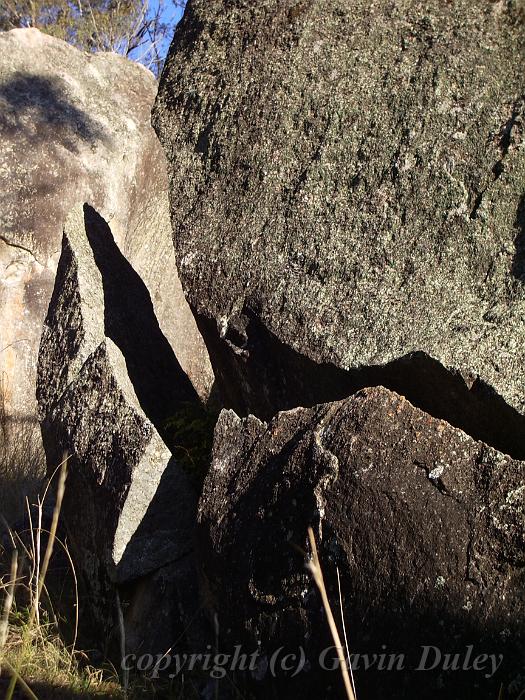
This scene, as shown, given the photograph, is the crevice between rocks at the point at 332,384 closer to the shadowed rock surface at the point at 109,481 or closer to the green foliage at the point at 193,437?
the green foliage at the point at 193,437

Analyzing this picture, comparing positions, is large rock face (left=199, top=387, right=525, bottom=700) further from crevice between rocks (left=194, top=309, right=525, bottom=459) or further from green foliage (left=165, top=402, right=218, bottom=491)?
green foliage (left=165, top=402, right=218, bottom=491)

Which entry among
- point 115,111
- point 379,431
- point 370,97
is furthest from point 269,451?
point 115,111

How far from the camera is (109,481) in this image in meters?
3.07

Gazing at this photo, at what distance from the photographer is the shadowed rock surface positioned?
9.86 ft

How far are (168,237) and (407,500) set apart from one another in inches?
150

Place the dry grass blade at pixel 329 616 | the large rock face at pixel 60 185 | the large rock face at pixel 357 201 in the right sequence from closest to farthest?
the dry grass blade at pixel 329 616
the large rock face at pixel 357 201
the large rock face at pixel 60 185

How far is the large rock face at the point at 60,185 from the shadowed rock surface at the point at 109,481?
1864 millimetres

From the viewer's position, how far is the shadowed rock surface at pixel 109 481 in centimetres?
300

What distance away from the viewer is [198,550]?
2.81 metres

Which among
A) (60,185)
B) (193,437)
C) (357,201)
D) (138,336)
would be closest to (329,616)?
(357,201)

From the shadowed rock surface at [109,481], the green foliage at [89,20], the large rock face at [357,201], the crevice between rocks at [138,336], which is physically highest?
the green foliage at [89,20]

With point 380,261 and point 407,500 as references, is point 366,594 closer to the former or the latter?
point 407,500

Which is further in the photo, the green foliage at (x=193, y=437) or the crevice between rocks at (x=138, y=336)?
the crevice between rocks at (x=138, y=336)

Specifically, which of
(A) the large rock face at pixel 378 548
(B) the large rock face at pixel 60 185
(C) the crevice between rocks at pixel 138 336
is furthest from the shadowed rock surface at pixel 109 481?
(B) the large rock face at pixel 60 185
